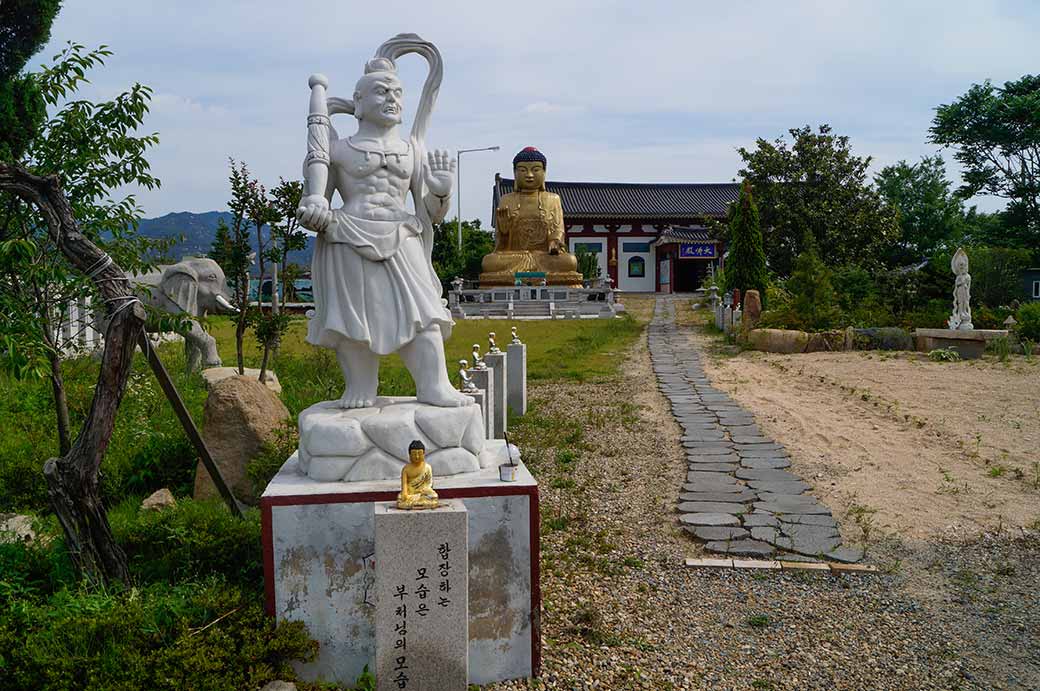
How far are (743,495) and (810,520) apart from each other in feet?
2.29

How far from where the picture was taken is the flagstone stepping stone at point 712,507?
5.81 metres

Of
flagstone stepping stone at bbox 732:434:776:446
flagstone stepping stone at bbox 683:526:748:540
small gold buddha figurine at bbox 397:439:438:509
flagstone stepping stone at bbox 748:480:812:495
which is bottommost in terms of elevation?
flagstone stepping stone at bbox 683:526:748:540

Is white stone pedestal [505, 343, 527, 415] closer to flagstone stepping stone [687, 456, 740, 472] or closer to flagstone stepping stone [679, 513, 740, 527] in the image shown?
flagstone stepping stone [687, 456, 740, 472]

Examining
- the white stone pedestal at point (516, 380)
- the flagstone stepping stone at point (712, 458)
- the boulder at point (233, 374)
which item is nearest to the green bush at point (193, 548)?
the flagstone stepping stone at point (712, 458)

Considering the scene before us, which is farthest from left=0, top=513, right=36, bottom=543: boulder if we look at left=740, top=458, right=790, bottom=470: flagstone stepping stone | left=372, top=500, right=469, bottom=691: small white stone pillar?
left=740, top=458, right=790, bottom=470: flagstone stepping stone

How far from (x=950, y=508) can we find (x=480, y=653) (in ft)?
12.8

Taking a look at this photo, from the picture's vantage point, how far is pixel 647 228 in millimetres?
35000

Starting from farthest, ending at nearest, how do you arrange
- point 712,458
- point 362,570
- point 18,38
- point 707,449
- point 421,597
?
point 18,38 → point 707,449 → point 712,458 → point 362,570 → point 421,597

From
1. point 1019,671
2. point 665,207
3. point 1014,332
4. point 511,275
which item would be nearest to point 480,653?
point 1019,671

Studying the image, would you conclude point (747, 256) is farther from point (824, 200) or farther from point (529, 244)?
point (529, 244)

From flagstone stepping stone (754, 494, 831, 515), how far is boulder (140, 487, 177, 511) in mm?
4148

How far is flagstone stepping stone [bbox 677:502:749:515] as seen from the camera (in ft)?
19.1

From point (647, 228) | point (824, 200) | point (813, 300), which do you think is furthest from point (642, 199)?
point (813, 300)

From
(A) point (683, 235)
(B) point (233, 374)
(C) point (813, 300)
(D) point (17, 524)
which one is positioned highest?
(A) point (683, 235)
